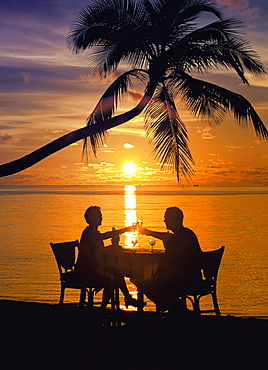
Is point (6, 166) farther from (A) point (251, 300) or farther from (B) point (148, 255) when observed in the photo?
(A) point (251, 300)

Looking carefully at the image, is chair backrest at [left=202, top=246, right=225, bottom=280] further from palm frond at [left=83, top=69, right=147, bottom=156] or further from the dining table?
palm frond at [left=83, top=69, right=147, bottom=156]

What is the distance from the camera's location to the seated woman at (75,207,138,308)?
5664 millimetres

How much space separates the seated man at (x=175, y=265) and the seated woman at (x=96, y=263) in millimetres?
384

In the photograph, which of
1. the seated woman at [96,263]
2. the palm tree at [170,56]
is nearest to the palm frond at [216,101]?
the palm tree at [170,56]

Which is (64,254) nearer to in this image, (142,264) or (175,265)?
(142,264)

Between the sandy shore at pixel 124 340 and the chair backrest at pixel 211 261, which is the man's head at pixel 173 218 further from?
the sandy shore at pixel 124 340

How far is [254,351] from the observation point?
4656 millimetres

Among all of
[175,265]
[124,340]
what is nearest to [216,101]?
[175,265]

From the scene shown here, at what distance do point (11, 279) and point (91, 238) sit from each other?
274 inches

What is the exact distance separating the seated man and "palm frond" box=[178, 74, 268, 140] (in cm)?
292

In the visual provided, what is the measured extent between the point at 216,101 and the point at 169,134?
3.44 ft

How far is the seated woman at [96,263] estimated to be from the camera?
18.6ft

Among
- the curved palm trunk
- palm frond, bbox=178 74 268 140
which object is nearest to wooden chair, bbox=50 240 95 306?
the curved palm trunk

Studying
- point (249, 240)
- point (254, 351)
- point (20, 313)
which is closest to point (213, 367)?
point (254, 351)
